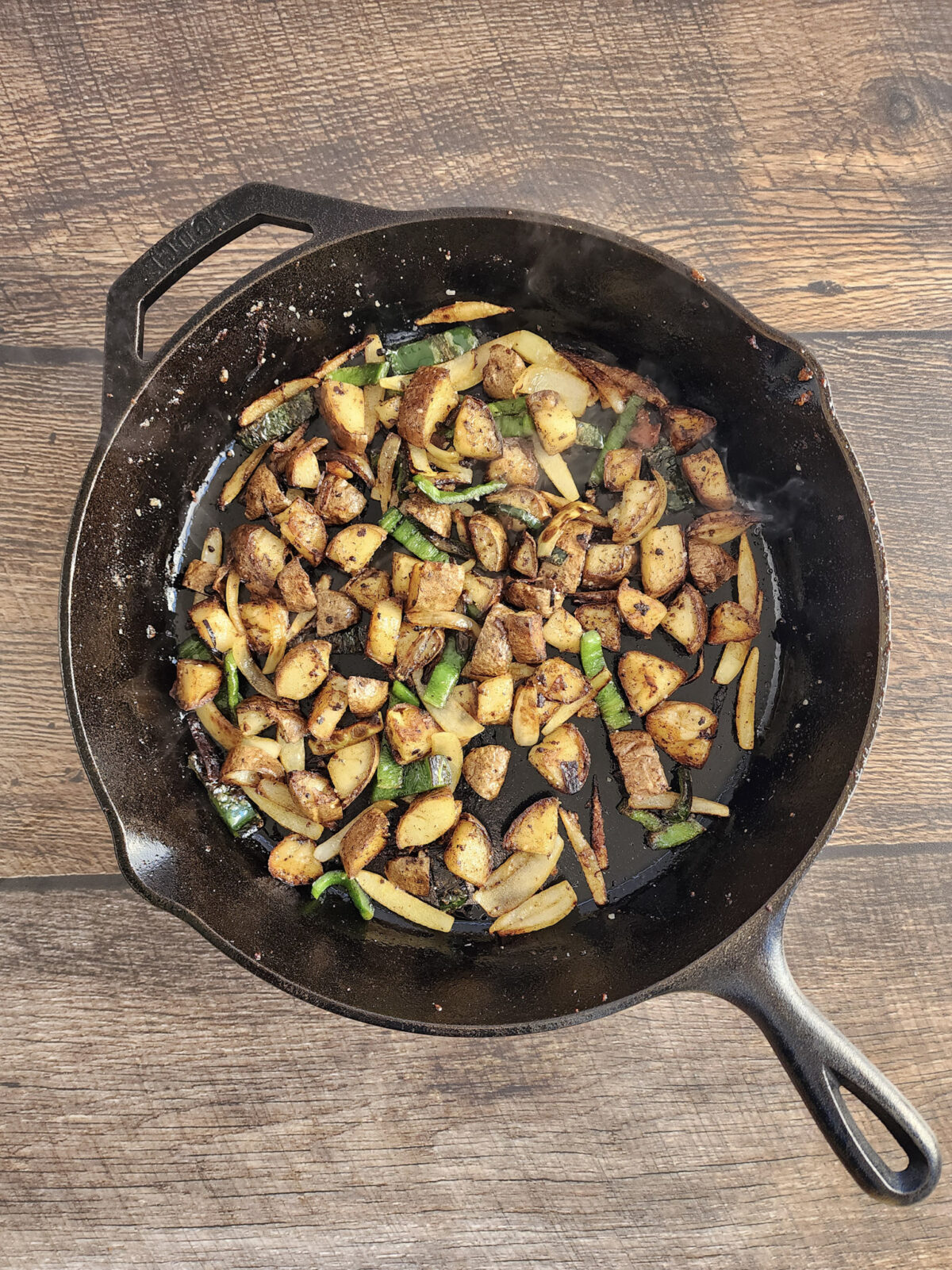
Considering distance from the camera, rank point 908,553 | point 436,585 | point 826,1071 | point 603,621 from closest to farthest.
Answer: point 826,1071
point 436,585
point 603,621
point 908,553

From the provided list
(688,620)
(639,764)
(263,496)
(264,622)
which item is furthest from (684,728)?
(263,496)

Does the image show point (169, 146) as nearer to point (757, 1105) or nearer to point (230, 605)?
point (230, 605)

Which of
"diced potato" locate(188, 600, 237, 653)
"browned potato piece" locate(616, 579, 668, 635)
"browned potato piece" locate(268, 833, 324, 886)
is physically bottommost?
"browned potato piece" locate(268, 833, 324, 886)

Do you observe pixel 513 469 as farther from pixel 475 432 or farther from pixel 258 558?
pixel 258 558

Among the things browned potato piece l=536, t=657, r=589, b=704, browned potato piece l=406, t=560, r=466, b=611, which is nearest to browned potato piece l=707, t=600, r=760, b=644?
browned potato piece l=536, t=657, r=589, b=704

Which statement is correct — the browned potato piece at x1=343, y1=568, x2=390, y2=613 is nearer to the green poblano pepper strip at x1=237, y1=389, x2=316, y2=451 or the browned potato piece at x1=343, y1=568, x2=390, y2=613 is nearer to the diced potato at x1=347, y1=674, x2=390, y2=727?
the diced potato at x1=347, y1=674, x2=390, y2=727

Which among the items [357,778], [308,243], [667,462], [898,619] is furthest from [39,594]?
[898,619]

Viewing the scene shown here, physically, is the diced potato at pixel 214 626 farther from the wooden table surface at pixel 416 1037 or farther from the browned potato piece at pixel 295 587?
the wooden table surface at pixel 416 1037
